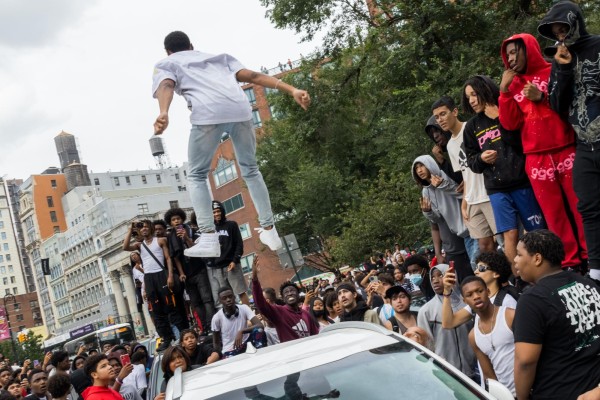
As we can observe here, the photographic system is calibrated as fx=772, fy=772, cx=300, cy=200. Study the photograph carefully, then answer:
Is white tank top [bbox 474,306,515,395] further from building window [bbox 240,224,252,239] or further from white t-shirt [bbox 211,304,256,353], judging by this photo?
building window [bbox 240,224,252,239]

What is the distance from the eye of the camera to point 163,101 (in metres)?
6.53

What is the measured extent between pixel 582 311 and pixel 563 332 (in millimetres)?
156

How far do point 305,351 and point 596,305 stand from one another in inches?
63.0

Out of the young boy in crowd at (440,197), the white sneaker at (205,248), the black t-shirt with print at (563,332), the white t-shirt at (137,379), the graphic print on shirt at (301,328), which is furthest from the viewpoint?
the white t-shirt at (137,379)

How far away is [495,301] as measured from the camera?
18.2 feet

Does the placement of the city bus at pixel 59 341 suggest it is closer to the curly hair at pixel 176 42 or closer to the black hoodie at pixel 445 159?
the black hoodie at pixel 445 159

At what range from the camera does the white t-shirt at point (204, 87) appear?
6.60 meters

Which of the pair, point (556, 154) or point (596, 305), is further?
point (556, 154)

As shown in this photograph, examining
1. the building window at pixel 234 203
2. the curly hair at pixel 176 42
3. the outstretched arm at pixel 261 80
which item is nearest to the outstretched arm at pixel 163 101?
the curly hair at pixel 176 42

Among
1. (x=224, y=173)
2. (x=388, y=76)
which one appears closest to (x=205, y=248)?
(x=388, y=76)

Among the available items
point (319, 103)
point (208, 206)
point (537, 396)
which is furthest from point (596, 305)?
point (319, 103)

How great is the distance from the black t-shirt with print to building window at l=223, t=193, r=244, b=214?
69707 millimetres

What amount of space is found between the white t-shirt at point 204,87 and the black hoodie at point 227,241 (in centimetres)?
295

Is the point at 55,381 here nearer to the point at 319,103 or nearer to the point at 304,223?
the point at 319,103
